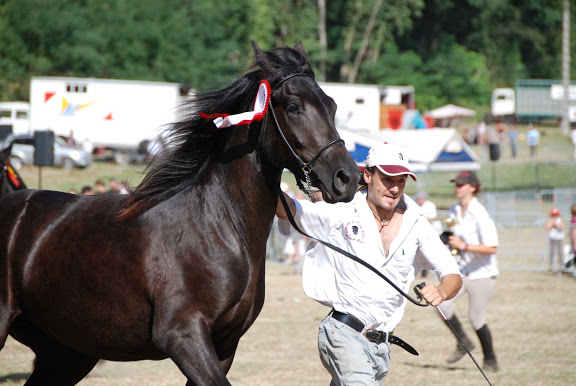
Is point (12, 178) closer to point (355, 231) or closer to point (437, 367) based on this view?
point (437, 367)

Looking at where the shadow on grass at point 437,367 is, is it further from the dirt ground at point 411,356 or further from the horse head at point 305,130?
the horse head at point 305,130

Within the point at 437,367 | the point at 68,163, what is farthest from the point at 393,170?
the point at 68,163

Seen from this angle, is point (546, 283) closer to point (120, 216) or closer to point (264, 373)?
point (264, 373)

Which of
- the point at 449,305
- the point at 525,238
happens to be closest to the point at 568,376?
the point at 449,305

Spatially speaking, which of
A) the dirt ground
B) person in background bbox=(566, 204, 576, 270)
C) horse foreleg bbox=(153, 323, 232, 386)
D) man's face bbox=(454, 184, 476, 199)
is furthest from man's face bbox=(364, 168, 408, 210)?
person in background bbox=(566, 204, 576, 270)

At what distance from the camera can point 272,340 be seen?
962 cm

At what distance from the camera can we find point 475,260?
8.40 m

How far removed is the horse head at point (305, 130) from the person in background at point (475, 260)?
13.5ft

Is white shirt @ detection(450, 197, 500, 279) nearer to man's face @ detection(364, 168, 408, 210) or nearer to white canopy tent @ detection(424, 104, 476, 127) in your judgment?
man's face @ detection(364, 168, 408, 210)

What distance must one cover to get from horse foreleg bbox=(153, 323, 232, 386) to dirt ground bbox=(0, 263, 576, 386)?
3432mm

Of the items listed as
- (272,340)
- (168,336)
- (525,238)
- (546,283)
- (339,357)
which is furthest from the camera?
(525,238)

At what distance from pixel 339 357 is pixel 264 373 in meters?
3.51

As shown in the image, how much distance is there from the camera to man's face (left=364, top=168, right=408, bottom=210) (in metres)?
4.44

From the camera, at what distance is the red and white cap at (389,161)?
440cm
